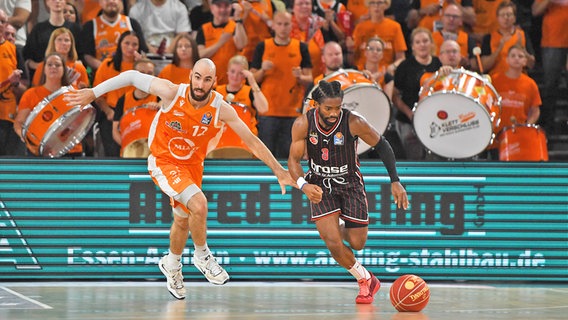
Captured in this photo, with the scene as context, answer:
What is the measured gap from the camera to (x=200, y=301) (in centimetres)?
1131

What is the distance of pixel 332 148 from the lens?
1126cm

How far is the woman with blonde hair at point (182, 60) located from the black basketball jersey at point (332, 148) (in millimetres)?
3267

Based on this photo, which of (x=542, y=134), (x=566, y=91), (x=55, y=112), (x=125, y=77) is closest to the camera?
(x=125, y=77)

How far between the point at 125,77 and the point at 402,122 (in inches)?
194

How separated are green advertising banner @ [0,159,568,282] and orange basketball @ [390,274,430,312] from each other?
2.78m

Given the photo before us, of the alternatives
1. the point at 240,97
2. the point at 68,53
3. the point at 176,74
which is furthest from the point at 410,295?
the point at 68,53

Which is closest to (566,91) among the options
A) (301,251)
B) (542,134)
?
(542,134)

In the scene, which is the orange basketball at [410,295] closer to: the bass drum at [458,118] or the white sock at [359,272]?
the white sock at [359,272]

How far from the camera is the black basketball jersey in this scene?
11.2 metres

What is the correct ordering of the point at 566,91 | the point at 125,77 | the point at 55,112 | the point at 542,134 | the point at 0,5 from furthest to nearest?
the point at 566,91 < the point at 0,5 < the point at 542,134 < the point at 55,112 < the point at 125,77

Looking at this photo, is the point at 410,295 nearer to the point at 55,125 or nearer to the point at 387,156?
the point at 387,156

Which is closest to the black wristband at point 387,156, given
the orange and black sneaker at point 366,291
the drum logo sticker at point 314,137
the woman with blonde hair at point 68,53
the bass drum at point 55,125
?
the drum logo sticker at point 314,137

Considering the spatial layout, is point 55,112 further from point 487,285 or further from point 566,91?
point 566,91

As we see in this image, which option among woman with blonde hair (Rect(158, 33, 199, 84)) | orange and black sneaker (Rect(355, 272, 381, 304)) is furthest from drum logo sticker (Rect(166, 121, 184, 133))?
woman with blonde hair (Rect(158, 33, 199, 84))
